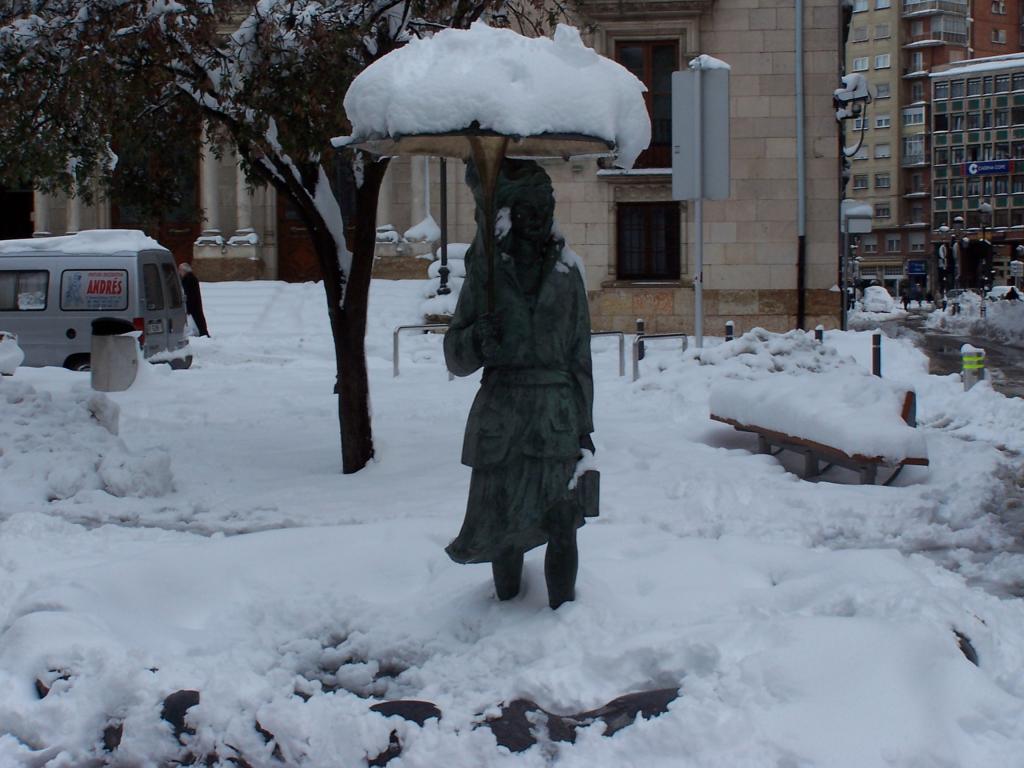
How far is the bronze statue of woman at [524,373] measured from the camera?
4.90m

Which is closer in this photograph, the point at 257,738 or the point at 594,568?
the point at 257,738

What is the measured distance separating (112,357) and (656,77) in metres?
13.8

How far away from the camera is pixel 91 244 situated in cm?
1731

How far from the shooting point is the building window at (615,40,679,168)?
24.1 m

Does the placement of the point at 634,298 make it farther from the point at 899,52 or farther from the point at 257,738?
the point at 899,52

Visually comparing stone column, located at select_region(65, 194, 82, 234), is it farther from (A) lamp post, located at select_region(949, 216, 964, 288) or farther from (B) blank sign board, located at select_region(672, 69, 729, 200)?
(A) lamp post, located at select_region(949, 216, 964, 288)

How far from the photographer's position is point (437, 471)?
370 inches

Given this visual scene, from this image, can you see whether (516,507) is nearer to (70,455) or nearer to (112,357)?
(70,455)

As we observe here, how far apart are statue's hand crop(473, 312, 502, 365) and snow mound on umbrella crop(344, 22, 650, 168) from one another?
742 millimetres

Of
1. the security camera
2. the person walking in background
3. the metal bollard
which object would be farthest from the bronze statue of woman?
the security camera

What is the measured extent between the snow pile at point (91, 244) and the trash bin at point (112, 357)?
9.11ft

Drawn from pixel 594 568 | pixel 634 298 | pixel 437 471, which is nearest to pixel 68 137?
pixel 437 471

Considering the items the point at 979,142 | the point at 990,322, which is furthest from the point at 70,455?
the point at 979,142

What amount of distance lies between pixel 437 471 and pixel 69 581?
415 centimetres
